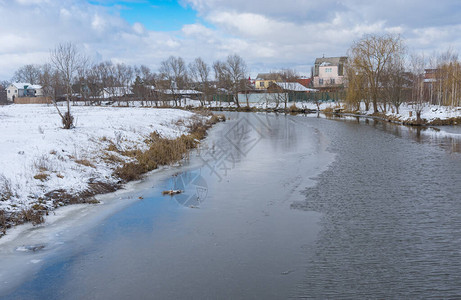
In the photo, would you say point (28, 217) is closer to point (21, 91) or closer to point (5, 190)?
point (5, 190)

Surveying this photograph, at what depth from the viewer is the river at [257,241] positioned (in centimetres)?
645


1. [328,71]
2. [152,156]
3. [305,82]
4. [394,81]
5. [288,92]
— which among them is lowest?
[152,156]

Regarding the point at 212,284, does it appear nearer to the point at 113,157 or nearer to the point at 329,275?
the point at 329,275

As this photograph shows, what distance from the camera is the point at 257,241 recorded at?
8.41m

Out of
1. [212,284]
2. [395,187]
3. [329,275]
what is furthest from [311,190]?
[212,284]

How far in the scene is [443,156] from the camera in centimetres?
1842

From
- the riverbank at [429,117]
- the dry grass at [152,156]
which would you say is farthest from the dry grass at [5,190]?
the riverbank at [429,117]

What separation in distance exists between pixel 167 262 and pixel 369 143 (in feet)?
62.8

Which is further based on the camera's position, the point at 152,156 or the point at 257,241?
the point at 152,156

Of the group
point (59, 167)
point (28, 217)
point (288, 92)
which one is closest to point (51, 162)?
point (59, 167)

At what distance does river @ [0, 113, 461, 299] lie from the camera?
6.45 m

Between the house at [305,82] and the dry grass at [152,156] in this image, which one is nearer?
the dry grass at [152,156]

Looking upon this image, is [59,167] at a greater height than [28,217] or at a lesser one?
greater

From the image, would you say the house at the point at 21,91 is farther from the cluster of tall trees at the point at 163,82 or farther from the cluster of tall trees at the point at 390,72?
the cluster of tall trees at the point at 390,72
